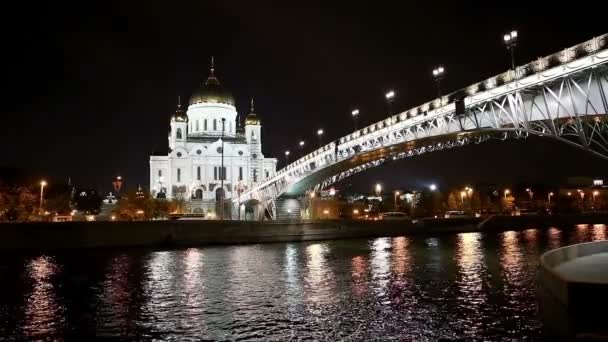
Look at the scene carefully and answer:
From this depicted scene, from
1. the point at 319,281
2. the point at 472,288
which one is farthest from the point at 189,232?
the point at 472,288

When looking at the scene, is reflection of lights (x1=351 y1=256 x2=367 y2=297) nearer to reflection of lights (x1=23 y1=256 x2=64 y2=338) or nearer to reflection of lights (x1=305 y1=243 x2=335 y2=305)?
reflection of lights (x1=305 y1=243 x2=335 y2=305)

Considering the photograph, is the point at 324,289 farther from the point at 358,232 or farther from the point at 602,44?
the point at 358,232

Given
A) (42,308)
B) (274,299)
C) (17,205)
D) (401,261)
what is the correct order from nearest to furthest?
1. (42,308)
2. (274,299)
3. (401,261)
4. (17,205)

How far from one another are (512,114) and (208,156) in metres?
91.6

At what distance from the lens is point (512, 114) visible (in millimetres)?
36812

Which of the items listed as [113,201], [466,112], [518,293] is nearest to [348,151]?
[466,112]

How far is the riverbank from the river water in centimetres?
898

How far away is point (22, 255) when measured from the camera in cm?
4228

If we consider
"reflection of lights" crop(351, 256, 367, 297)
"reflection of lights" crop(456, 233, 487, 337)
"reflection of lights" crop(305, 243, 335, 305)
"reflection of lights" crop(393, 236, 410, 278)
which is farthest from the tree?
"reflection of lights" crop(456, 233, 487, 337)

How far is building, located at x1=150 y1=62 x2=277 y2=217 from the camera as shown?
12194cm

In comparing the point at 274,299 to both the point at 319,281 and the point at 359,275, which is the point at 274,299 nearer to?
the point at 319,281

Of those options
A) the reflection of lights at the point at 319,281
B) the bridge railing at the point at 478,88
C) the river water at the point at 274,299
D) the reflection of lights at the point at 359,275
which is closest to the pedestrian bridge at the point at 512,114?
the bridge railing at the point at 478,88

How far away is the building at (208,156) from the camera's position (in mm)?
121938

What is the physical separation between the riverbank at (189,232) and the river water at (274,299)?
8.98 meters
